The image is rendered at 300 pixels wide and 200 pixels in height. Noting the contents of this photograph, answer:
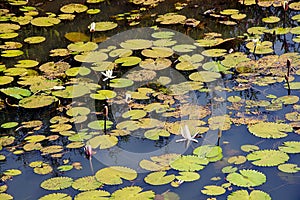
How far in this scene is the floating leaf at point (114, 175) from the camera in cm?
264

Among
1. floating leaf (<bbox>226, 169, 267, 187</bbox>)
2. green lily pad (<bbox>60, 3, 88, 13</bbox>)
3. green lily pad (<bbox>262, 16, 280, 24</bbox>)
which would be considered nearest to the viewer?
floating leaf (<bbox>226, 169, 267, 187</bbox>)

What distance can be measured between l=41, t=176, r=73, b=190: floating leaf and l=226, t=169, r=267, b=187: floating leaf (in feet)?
2.59

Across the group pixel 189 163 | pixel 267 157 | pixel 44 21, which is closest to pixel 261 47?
pixel 267 157

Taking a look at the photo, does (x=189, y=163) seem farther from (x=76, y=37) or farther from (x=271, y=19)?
(x=271, y=19)

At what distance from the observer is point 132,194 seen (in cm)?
252

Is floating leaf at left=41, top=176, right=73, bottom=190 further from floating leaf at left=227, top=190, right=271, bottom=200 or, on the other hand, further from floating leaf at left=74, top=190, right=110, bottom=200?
floating leaf at left=227, top=190, right=271, bottom=200

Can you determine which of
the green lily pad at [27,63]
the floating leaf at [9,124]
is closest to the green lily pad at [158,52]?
the green lily pad at [27,63]

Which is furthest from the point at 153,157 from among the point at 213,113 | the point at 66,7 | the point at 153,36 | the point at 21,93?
the point at 66,7

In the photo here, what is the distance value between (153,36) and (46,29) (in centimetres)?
96

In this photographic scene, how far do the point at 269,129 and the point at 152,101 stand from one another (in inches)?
30.5

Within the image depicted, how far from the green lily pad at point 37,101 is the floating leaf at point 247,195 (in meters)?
1.43

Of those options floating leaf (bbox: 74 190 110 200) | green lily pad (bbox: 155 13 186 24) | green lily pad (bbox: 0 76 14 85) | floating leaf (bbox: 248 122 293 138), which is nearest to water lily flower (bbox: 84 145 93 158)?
floating leaf (bbox: 74 190 110 200)

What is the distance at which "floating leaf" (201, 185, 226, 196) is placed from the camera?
2519mm

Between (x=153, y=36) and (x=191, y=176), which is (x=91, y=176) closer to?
(x=191, y=176)
